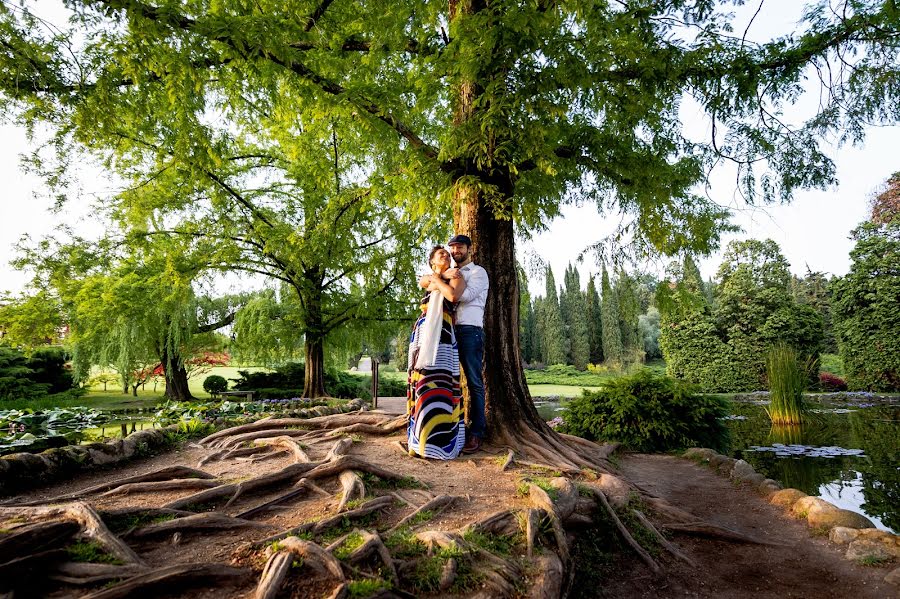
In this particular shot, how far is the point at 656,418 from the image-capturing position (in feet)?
21.1

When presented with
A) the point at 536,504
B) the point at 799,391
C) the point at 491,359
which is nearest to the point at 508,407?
the point at 491,359

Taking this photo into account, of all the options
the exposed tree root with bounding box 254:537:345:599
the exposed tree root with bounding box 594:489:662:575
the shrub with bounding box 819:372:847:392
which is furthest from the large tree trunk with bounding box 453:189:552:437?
the shrub with bounding box 819:372:847:392

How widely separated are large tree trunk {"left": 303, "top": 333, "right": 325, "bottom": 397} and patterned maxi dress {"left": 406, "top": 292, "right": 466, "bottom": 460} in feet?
26.6

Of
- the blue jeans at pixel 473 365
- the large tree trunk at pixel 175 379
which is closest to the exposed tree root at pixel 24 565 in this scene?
the blue jeans at pixel 473 365

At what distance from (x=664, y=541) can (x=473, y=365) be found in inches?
78.3

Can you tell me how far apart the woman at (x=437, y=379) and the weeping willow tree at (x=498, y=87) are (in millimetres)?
807

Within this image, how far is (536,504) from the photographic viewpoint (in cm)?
297

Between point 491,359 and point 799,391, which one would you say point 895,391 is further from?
point 491,359

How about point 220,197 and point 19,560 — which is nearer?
point 19,560

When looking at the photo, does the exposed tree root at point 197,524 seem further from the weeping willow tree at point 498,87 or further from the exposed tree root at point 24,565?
the weeping willow tree at point 498,87

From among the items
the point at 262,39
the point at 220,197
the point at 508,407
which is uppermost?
the point at 220,197

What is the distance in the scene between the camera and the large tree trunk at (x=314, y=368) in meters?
11.7

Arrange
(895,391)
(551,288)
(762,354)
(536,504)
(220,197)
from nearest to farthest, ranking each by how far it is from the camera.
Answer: (536,504) → (220,197) → (895,391) → (762,354) → (551,288)

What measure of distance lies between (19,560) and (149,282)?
10.5 meters
